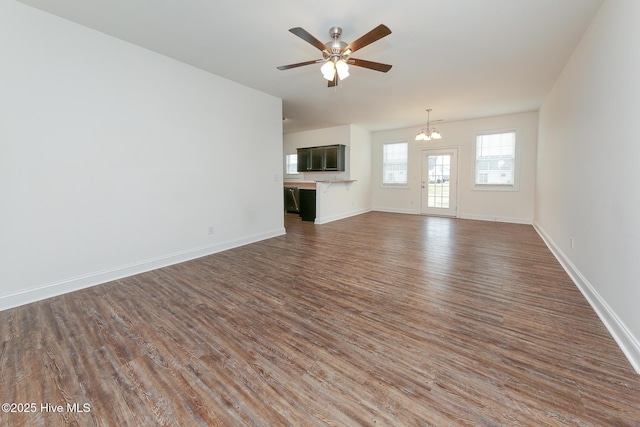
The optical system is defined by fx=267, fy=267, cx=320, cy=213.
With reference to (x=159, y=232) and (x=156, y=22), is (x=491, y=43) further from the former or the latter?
(x=159, y=232)

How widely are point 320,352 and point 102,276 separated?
2.71 meters

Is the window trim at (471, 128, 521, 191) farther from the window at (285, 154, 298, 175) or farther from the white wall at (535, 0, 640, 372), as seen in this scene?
the window at (285, 154, 298, 175)

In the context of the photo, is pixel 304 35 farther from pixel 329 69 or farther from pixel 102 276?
pixel 102 276

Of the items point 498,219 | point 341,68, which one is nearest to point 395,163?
point 498,219

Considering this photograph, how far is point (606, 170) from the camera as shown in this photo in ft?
7.32

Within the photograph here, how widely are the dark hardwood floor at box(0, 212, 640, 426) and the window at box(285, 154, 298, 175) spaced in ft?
19.7

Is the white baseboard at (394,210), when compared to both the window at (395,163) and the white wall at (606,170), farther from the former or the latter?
the white wall at (606,170)

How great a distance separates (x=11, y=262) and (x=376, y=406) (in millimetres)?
3333

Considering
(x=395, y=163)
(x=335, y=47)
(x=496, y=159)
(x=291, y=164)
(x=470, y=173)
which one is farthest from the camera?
(x=291, y=164)

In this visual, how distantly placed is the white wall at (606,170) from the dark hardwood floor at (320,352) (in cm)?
23

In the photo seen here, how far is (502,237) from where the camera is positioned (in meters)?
5.04

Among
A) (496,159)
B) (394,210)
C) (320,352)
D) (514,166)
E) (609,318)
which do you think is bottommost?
(320,352)

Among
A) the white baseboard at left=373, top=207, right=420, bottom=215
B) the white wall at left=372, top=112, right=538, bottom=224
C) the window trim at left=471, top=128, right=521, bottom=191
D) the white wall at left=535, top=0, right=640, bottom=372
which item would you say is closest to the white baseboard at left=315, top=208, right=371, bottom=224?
the white baseboard at left=373, top=207, right=420, bottom=215

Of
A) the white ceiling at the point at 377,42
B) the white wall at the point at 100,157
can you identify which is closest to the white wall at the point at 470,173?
the white ceiling at the point at 377,42
